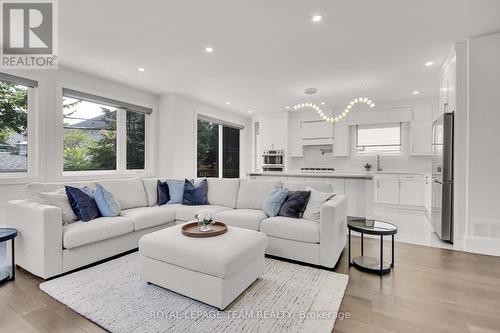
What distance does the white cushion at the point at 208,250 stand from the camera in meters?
1.90

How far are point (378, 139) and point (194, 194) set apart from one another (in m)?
5.15

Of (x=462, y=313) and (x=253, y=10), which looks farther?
(x=253, y=10)

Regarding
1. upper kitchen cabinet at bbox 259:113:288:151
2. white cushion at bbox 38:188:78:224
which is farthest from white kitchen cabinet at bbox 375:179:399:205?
white cushion at bbox 38:188:78:224

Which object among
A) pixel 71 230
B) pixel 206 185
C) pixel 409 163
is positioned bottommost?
pixel 71 230

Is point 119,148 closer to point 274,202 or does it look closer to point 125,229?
point 125,229

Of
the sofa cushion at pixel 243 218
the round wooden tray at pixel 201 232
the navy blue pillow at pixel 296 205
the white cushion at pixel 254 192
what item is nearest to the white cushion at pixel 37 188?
the round wooden tray at pixel 201 232

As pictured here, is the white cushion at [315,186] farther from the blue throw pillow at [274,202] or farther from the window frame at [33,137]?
the window frame at [33,137]

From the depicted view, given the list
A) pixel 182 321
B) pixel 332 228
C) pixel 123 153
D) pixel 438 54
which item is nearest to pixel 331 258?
pixel 332 228

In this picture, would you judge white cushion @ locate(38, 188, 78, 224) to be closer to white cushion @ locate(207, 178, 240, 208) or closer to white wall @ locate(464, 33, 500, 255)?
white cushion @ locate(207, 178, 240, 208)

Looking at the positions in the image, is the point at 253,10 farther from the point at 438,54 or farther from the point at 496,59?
the point at 496,59

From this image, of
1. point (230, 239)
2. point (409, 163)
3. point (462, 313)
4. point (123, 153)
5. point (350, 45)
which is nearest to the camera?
point (462, 313)

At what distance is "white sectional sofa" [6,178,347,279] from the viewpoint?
7.88 feet

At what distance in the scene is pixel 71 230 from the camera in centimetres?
251

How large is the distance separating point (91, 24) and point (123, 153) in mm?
2731
